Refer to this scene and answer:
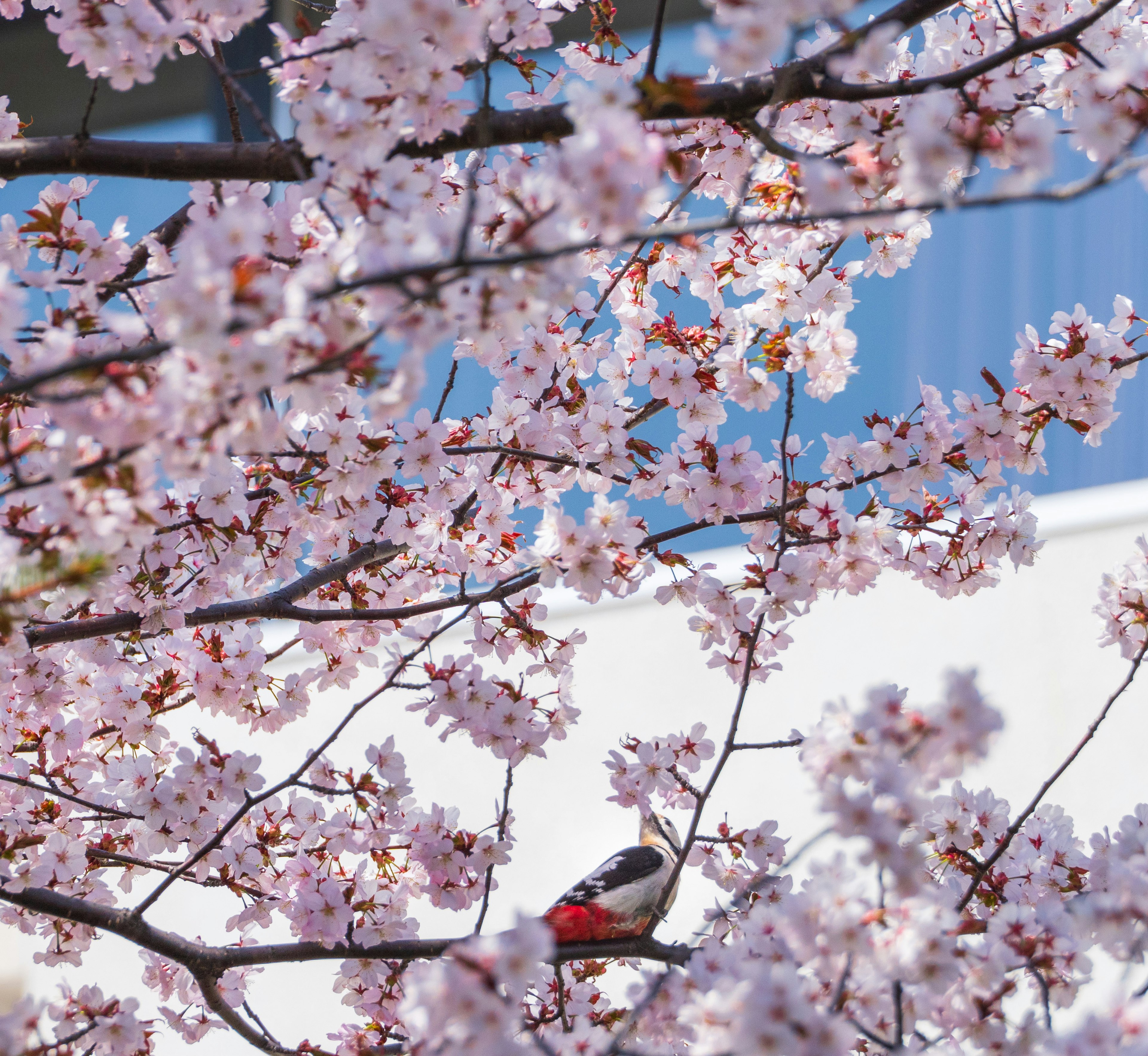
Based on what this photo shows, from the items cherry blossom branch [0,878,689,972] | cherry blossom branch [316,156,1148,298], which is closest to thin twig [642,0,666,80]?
cherry blossom branch [316,156,1148,298]

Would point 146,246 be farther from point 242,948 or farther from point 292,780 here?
point 242,948

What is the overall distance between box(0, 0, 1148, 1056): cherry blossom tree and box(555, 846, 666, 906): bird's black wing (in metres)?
0.14

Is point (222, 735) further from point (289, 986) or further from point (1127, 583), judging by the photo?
point (1127, 583)

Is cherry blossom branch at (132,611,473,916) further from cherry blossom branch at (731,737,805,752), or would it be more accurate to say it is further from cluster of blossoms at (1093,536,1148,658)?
cluster of blossoms at (1093,536,1148,658)

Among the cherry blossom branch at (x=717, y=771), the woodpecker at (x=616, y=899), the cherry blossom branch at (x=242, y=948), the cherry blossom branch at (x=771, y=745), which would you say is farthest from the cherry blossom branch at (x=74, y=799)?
the cherry blossom branch at (x=771, y=745)

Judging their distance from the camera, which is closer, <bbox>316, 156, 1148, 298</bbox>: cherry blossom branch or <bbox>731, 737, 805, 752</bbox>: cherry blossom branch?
<bbox>316, 156, 1148, 298</bbox>: cherry blossom branch

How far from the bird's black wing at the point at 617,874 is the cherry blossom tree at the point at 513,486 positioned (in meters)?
0.14

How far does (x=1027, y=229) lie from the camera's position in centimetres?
452

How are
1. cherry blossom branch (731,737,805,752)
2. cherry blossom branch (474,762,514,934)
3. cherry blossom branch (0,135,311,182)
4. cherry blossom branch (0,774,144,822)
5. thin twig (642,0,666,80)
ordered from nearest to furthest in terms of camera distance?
thin twig (642,0,666,80) < cherry blossom branch (0,135,311,182) < cherry blossom branch (731,737,805,752) < cherry blossom branch (474,762,514,934) < cherry blossom branch (0,774,144,822)

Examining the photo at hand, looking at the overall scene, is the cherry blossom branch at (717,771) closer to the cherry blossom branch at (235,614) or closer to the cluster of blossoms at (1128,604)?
the cherry blossom branch at (235,614)

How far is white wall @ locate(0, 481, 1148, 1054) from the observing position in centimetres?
395

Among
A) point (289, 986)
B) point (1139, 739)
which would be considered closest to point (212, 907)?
point (289, 986)

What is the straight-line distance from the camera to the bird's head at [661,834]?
105 inches

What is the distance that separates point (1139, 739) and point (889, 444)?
2.33 metres
